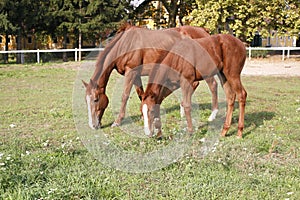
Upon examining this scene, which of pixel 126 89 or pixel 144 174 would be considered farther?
pixel 126 89

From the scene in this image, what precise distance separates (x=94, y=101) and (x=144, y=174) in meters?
2.19

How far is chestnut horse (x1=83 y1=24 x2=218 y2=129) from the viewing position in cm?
583

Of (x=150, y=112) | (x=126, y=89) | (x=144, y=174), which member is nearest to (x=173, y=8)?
(x=126, y=89)

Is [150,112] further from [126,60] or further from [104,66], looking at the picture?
[126,60]

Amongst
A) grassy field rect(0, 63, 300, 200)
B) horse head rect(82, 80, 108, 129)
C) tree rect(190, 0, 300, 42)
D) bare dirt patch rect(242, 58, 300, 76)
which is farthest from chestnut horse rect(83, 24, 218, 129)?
tree rect(190, 0, 300, 42)

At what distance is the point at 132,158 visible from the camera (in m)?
4.50

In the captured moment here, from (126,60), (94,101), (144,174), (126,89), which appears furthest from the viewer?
(126,89)

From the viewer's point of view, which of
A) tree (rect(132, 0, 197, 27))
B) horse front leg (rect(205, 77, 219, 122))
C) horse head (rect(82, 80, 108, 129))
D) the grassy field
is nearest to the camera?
the grassy field

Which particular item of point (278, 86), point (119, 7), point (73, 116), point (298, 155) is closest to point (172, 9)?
point (119, 7)

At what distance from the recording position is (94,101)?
578 cm

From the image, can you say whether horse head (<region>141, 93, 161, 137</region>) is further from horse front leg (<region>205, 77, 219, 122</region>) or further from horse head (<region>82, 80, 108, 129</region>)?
horse front leg (<region>205, 77, 219, 122</region>)

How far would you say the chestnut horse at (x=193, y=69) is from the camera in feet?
16.5

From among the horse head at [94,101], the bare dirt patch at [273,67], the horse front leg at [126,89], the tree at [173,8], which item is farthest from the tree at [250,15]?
the horse head at [94,101]

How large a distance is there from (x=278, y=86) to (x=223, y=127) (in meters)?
7.58
